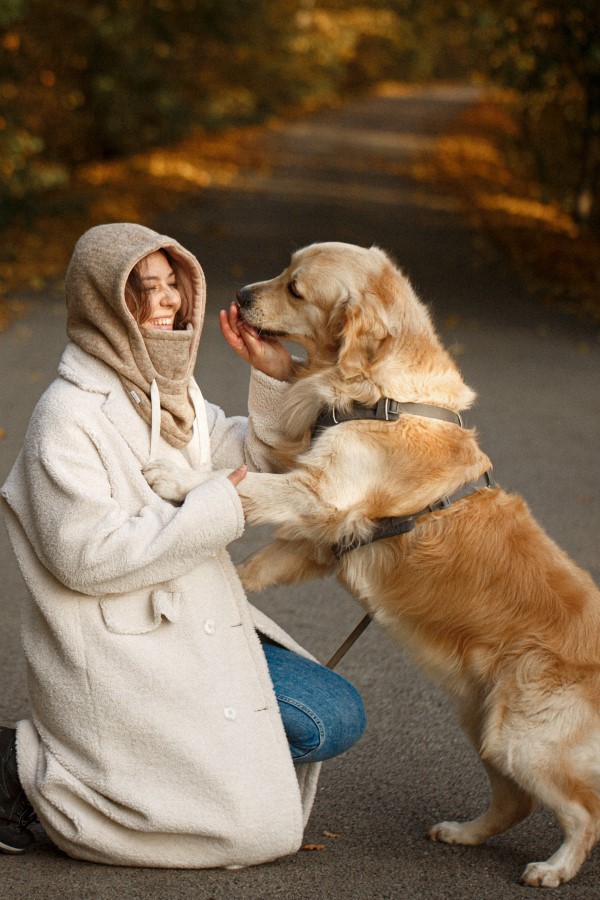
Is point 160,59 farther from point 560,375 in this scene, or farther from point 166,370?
point 166,370

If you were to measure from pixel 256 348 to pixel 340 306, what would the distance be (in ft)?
1.20

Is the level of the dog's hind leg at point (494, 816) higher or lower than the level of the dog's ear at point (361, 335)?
lower

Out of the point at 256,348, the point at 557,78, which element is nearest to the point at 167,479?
the point at 256,348

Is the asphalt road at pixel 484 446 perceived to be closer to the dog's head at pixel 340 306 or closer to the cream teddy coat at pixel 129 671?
the cream teddy coat at pixel 129 671

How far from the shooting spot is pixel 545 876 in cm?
343

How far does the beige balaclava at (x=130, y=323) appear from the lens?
3264mm

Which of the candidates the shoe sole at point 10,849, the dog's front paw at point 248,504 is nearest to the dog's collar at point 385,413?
the dog's front paw at point 248,504

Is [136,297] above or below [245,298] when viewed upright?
above

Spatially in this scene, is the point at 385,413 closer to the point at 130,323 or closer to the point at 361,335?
the point at 361,335

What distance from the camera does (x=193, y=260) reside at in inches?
141

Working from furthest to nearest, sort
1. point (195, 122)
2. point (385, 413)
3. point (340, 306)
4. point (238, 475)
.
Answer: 1. point (195, 122)
2. point (340, 306)
3. point (385, 413)
4. point (238, 475)

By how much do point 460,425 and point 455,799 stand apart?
1.36m

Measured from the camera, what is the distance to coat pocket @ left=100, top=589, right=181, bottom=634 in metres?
3.22

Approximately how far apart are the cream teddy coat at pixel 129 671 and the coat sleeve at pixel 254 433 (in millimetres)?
664
